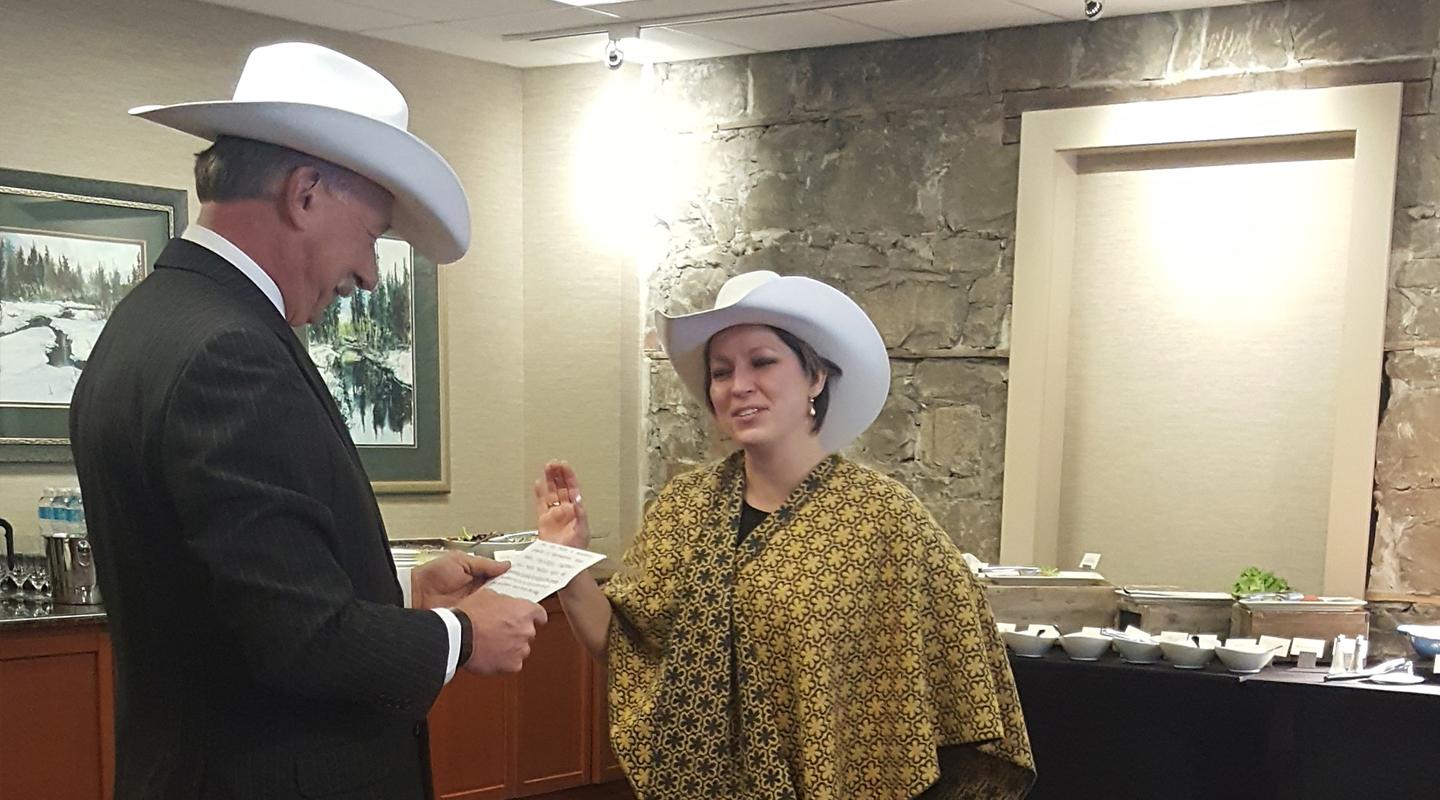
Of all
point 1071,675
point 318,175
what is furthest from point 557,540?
point 1071,675

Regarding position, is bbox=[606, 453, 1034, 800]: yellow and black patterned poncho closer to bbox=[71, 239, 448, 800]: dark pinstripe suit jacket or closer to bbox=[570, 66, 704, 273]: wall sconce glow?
bbox=[71, 239, 448, 800]: dark pinstripe suit jacket

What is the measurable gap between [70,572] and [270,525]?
8.53 ft

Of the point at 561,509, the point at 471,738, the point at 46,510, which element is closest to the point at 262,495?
the point at 561,509

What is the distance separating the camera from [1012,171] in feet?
13.8

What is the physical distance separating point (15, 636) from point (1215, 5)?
13.0ft

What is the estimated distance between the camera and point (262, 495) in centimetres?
143

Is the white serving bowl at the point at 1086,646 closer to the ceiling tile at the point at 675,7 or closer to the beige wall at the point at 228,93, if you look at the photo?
the ceiling tile at the point at 675,7

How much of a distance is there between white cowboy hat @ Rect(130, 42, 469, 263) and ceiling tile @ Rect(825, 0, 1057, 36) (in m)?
2.54

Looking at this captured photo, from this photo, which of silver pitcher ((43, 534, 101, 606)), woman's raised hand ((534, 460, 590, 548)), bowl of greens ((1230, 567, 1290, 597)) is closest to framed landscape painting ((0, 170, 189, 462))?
silver pitcher ((43, 534, 101, 606))

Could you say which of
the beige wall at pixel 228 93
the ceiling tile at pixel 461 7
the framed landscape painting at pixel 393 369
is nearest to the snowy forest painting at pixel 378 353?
the framed landscape painting at pixel 393 369

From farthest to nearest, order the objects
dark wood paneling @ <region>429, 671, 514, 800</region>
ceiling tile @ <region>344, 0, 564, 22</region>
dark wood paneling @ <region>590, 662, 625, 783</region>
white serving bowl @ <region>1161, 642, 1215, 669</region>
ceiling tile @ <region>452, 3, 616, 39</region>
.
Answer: dark wood paneling @ <region>590, 662, 625, 783</region> → dark wood paneling @ <region>429, 671, 514, 800</region> → ceiling tile @ <region>452, 3, 616, 39</region> → ceiling tile @ <region>344, 0, 564, 22</region> → white serving bowl @ <region>1161, 642, 1215, 669</region>

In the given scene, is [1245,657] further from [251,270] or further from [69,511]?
[69,511]

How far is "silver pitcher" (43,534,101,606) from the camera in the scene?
361cm

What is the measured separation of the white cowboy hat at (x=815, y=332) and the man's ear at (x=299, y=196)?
2.95 ft
